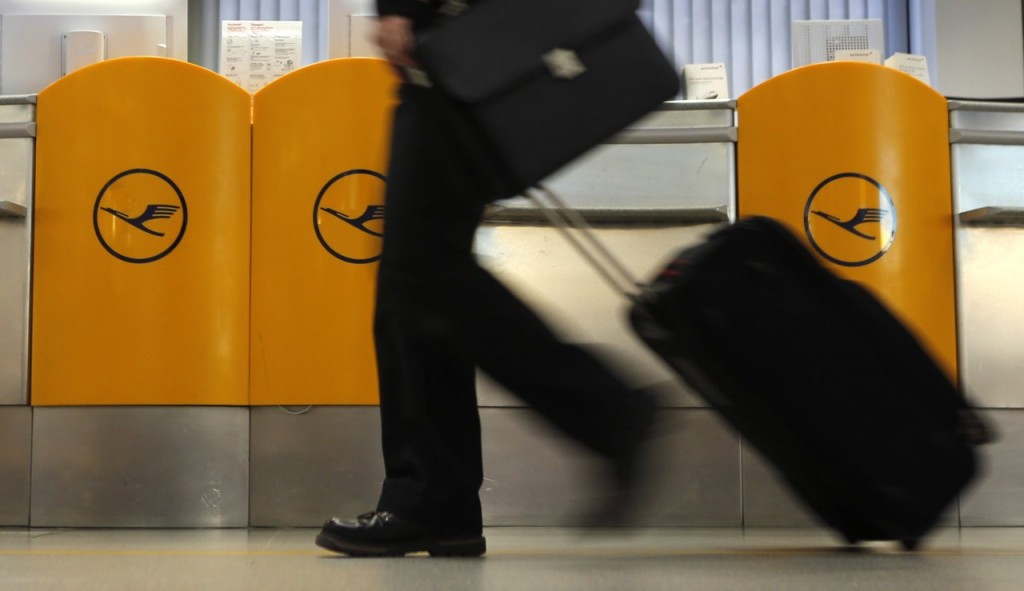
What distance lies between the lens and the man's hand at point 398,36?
4.25ft

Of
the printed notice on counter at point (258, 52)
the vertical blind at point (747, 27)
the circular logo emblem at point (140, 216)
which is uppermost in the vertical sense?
the vertical blind at point (747, 27)

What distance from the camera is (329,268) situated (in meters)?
2.38

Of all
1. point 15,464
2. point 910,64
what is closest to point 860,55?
point 910,64

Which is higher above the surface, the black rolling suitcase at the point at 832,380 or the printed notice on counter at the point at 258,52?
the printed notice on counter at the point at 258,52

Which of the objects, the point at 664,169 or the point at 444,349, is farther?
the point at 664,169

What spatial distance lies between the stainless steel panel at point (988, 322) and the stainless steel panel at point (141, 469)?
1587 mm

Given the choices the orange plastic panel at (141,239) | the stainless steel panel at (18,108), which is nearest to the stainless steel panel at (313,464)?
the orange plastic panel at (141,239)

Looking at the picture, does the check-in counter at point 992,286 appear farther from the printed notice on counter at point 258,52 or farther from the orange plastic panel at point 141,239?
the printed notice on counter at point 258,52

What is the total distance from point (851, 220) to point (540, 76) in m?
1.35

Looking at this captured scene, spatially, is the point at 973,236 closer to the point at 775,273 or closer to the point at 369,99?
the point at 775,273

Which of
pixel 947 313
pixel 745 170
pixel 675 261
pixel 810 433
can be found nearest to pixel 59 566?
pixel 675 261

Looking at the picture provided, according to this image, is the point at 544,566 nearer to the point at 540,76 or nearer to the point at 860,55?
the point at 540,76

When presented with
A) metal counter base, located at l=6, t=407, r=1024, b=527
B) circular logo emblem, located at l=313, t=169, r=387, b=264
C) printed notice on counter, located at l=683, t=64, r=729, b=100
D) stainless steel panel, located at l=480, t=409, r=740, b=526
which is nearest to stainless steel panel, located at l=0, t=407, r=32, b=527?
metal counter base, located at l=6, t=407, r=1024, b=527

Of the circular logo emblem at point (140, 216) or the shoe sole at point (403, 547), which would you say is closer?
the shoe sole at point (403, 547)
